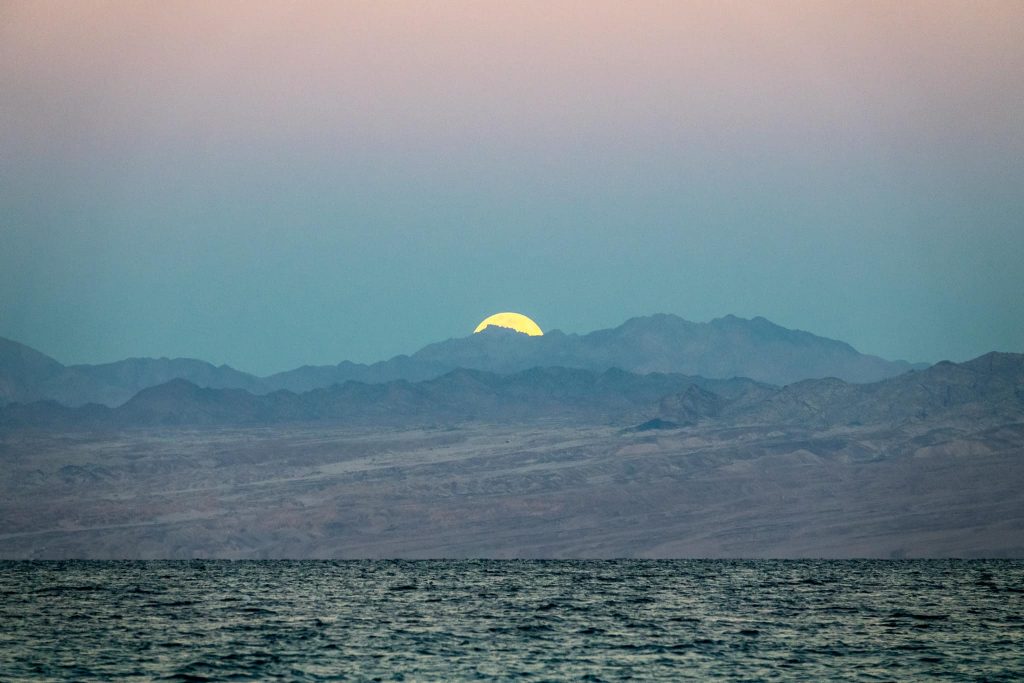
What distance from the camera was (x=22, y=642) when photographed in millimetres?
73000

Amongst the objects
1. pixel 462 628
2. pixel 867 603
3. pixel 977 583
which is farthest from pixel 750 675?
pixel 977 583

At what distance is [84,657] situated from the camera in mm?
66625

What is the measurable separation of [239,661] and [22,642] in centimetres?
1485

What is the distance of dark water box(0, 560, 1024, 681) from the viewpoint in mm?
62938

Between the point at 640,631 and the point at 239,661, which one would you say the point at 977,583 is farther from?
the point at 239,661

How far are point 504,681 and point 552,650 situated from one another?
482 inches

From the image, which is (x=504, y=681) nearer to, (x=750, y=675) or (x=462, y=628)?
(x=750, y=675)

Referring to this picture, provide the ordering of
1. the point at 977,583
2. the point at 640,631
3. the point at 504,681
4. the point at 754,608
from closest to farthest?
the point at 504,681, the point at 640,631, the point at 754,608, the point at 977,583

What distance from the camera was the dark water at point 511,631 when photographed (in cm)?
6294

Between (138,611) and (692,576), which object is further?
(692,576)

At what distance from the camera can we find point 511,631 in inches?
3270

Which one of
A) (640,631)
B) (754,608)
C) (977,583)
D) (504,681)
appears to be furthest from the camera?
(977,583)

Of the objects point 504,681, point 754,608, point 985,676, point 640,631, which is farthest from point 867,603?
point 504,681

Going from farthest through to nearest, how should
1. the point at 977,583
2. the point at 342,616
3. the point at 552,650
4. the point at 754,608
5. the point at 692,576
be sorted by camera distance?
the point at 692,576
the point at 977,583
the point at 754,608
the point at 342,616
the point at 552,650
